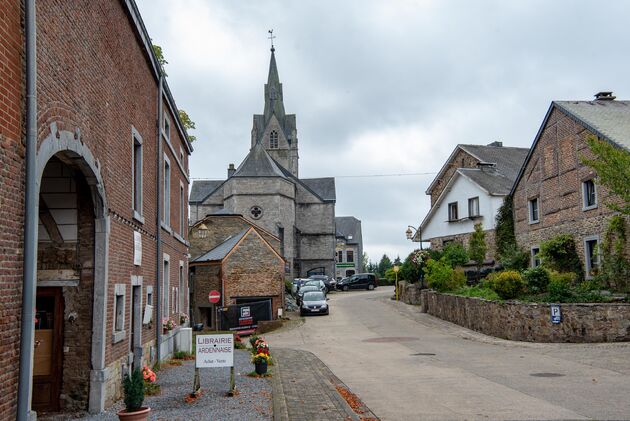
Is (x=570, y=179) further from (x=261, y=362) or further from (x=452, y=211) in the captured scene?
(x=261, y=362)

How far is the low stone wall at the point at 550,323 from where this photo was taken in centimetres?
1888

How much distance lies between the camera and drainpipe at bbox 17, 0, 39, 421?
20.9 ft

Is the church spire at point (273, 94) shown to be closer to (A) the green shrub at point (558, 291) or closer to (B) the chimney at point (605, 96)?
(B) the chimney at point (605, 96)

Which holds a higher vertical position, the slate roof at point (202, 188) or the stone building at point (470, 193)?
the slate roof at point (202, 188)

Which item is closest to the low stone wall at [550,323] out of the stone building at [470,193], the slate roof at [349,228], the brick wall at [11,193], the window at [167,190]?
the window at [167,190]

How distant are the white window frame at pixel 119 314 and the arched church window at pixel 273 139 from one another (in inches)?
2914

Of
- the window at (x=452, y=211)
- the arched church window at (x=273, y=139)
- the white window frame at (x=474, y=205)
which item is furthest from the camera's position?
the arched church window at (x=273, y=139)

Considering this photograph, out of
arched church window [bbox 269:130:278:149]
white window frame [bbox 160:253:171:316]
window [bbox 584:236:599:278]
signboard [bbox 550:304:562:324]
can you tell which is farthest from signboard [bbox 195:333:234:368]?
arched church window [bbox 269:130:278:149]

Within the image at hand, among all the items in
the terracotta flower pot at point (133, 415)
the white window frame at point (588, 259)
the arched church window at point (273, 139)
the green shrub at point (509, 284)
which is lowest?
the terracotta flower pot at point (133, 415)

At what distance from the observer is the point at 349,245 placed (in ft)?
326

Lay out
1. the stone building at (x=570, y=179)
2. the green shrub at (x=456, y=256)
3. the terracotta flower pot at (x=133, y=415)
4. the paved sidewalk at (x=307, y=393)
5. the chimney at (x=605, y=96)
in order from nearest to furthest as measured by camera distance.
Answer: the terracotta flower pot at (x=133, y=415)
the paved sidewalk at (x=307, y=393)
the stone building at (x=570, y=179)
the chimney at (x=605, y=96)
the green shrub at (x=456, y=256)

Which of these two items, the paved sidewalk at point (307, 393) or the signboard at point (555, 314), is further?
the signboard at point (555, 314)

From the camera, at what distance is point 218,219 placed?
4341 cm

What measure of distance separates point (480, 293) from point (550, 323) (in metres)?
6.01
